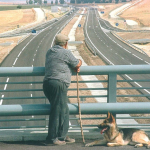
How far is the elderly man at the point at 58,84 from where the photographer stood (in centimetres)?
533

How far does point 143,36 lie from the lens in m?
85.9

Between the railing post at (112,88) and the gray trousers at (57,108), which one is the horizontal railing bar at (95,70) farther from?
the gray trousers at (57,108)

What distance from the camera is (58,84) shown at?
17.4 ft

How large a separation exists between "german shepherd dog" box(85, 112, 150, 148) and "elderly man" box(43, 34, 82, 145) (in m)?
0.56

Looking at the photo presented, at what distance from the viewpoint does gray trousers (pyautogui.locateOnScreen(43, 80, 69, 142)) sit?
5.32 meters

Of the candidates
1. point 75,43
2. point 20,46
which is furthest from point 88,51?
point 20,46

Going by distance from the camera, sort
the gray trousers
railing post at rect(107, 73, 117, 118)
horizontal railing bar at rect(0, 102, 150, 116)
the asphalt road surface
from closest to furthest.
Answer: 1. the gray trousers
2. the asphalt road surface
3. horizontal railing bar at rect(0, 102, 150, 116)
4. railing post at rect(107, 73, 117, 118)

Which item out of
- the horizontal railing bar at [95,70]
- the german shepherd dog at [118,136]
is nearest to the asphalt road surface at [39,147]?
the german shepherd dog at [118,136]

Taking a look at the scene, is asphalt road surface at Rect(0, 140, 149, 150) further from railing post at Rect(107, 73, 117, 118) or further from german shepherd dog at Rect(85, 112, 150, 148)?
railing post at Rect(107, 73, 117, 118)

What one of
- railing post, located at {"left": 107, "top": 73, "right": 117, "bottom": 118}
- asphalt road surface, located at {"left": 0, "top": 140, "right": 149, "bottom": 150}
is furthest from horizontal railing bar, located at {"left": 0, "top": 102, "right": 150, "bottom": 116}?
asphalt road surface, located at {"left": 0, "top": 140, "right": 149, "bottom": 150}

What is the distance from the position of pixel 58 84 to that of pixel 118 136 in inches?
53.3

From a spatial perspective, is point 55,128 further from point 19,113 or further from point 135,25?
point 135,25

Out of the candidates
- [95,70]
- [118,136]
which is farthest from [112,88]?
[118,136]

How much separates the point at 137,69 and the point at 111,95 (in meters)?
0.65
